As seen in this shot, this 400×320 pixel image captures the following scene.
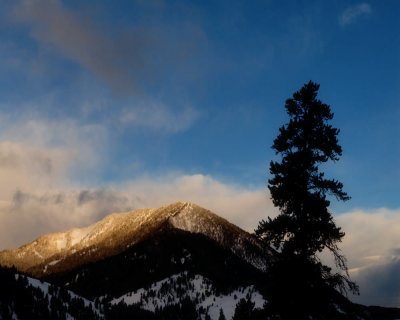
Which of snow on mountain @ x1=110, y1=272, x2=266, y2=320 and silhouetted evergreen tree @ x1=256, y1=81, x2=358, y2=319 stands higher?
snow on mountain @ x1=110, y1=272, x2=266, y2=320

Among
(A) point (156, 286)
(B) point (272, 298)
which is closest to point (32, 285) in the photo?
(B) point (272, 298)

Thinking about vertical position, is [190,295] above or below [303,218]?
above

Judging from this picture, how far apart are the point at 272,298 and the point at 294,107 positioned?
10.2 meters

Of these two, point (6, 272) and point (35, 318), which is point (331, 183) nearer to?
point (35, 318)

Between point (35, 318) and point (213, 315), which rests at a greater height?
point (213, 315)

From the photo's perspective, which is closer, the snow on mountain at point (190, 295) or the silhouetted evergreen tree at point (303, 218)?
the silhouetted evergreen tree at point (303, 218)

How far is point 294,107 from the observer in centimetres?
2883

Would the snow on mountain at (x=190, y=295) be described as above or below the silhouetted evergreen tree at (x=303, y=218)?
above

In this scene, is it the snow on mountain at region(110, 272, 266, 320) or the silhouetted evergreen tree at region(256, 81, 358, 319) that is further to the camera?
the snow on mountain at region(110, 272, 266, 320)

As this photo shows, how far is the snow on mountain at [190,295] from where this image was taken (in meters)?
156

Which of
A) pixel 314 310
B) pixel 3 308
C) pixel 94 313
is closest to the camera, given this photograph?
pixel 314 310

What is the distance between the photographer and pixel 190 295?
575ft

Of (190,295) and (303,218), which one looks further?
(190,295)

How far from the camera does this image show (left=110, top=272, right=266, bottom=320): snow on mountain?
156 m
